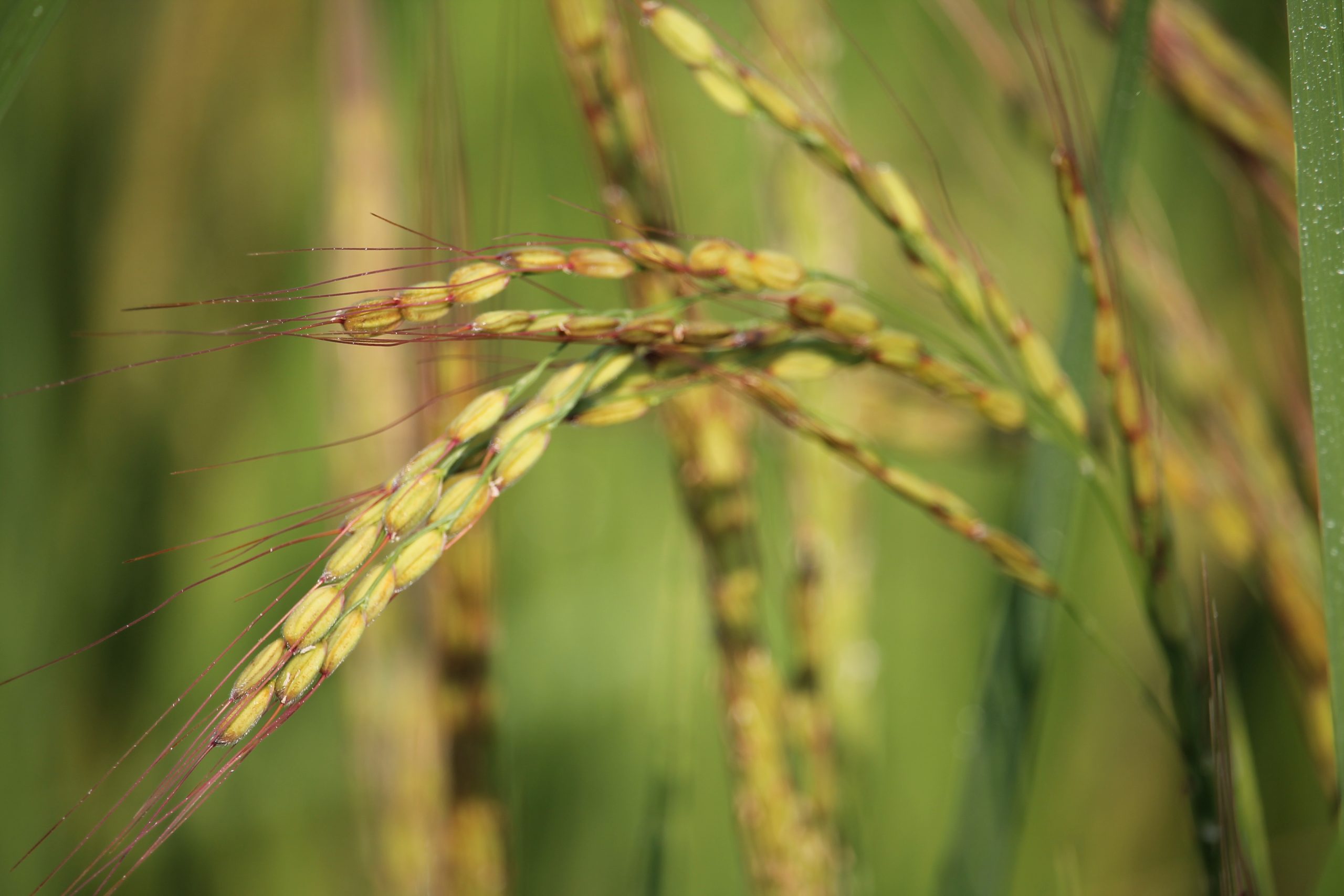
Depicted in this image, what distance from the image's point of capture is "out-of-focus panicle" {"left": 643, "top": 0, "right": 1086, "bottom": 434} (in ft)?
1.16

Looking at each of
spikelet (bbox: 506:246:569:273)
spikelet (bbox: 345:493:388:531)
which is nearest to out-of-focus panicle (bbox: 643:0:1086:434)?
spikelet (bbox: 506:246:569:273)

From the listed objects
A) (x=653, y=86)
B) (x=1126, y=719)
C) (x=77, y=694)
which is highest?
(x=653, y=86)

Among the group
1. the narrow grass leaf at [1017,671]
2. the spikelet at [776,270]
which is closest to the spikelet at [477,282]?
the spikelet at [776,270]

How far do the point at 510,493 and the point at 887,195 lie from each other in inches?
25.4

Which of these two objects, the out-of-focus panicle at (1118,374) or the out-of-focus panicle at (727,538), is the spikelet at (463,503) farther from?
the out-of-focus panicle at (1118,374)

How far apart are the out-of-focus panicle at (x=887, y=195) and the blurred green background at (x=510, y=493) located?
0.76 ft

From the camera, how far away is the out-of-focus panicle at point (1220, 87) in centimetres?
57

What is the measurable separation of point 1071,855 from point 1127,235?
44 cm

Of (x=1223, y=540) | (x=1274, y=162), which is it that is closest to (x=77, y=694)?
(x=1223, y=540)

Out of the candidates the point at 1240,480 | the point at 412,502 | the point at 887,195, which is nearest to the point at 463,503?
the point at 412,502

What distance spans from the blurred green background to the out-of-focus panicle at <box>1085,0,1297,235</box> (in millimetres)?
82

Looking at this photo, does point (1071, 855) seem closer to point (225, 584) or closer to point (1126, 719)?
point (1126, 719)

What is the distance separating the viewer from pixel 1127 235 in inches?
24.6

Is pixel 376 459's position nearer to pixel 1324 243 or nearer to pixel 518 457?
pixel 518 457
